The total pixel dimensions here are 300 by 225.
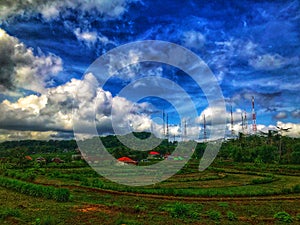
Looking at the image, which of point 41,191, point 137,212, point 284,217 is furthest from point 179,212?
point 41,191

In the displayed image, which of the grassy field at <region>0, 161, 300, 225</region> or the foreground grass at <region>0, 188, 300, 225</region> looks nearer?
the foreground grass at <region>0, 188, 300, 225</region>

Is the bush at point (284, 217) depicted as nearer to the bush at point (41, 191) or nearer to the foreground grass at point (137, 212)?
the foreground grass at point (137, 212)

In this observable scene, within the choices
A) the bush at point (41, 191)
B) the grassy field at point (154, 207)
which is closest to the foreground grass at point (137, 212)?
the grassy field at point (154, 207)

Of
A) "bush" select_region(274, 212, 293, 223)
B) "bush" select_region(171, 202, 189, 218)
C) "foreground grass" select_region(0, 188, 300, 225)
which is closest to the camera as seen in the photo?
"foreground grass" select_region(0, 188, 300, 225)

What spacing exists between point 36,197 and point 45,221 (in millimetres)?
10476

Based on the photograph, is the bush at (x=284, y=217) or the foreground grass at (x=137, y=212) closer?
the foreground grass at (x=137, y=212)

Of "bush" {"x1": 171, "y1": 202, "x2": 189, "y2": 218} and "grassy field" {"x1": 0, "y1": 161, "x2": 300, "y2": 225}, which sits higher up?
"bush" {"x1": 171, "y1": 202, "x2": 189, "y2": 218}

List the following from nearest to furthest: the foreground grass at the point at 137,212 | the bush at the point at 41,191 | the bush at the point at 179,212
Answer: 1. the foreground grass at the point at 137,212
2. the bush at the point at 179,212
3. the bush at the point at 41,191

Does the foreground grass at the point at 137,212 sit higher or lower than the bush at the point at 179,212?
lower

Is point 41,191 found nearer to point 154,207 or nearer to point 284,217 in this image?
point 154,207

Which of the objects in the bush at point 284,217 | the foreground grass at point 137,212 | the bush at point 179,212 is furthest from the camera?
the bush at point 179,212

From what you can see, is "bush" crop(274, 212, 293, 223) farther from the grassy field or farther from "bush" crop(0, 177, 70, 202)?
"bush" crop(0, 177, 70, 202)

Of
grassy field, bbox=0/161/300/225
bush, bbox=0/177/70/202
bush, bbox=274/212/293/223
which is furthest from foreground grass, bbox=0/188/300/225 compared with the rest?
bush, bbox=0/177/70/202

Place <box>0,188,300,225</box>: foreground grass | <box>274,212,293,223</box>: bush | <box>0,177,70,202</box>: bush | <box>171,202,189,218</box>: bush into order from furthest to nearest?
1. <box>0,177,70,202</box>: bush
2. <box>171,202,189,218</box>: bush
3. <box>274,212,293,223</box>: bush
4. <box>0,188,300,225</box>: foreground grass
